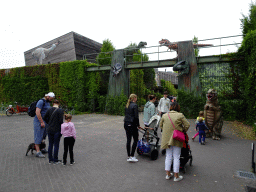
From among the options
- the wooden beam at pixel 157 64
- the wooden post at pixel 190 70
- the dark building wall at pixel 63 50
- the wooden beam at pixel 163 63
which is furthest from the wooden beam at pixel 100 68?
the dark building wall at pixel 63 50

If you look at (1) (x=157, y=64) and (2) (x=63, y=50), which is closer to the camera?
(1) (x=157, y=64)

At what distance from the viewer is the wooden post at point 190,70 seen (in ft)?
43.7

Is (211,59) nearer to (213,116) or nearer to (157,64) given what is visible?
(157,64)

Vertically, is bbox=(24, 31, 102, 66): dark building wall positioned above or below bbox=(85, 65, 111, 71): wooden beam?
above

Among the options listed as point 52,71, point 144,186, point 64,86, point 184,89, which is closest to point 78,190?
point 144,186

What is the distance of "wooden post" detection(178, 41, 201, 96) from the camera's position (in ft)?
43.7

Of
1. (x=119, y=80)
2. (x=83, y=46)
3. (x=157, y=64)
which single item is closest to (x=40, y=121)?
(x=157, y=64)

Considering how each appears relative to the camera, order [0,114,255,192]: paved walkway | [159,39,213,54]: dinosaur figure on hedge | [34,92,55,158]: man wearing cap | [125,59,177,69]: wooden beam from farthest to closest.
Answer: [125,59,177,69]: wooden beam, [159,39,213,54]: dinosaur figure on hedge, [34,92,55,158]: man wearing cap, [0,114,255,192]: paved walkway

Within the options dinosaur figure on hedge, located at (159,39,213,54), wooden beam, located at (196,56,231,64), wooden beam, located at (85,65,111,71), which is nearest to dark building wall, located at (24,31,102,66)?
wooden beam, located at (85,65,111,71)

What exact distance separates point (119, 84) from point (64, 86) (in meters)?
5.99

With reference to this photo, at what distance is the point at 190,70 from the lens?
531 inches

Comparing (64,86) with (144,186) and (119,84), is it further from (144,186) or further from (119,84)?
(144,186)

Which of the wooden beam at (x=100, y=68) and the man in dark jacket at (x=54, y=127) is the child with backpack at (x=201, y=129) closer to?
the man in dark jacket at (x=54, y=127)

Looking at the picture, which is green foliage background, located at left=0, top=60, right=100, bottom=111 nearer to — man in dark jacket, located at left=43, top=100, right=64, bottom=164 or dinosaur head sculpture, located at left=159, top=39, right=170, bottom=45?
dinosaur head sculpture, located at left=159, top=39, right=170, bottom=45
